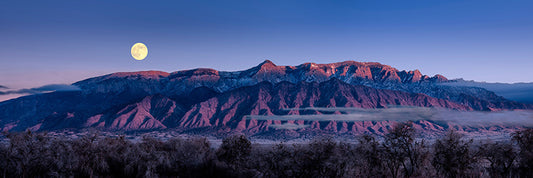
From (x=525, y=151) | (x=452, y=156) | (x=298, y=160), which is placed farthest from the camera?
(x=525, y=151)

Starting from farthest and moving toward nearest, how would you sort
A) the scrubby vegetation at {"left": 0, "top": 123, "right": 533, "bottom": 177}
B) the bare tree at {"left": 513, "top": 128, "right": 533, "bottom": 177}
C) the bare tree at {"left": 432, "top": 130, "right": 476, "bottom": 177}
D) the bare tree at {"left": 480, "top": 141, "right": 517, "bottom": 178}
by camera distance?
the bare tree at {"left": 480, "top": 141, "right": 517, "bottom": 178}
the bare tree at {"left": 513, "top": 128, "right": 533, "bottom": 177}
the bare tree at {"left": 432, "top": 130, "right": 476, "bottom": 177}
the scrubby vegetation at {"left": 0, "top": 123, "right": 533, "bottom": 177}

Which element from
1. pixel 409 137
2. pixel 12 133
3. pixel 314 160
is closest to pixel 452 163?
pixel 409 137

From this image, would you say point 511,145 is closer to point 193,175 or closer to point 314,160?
point 314,160

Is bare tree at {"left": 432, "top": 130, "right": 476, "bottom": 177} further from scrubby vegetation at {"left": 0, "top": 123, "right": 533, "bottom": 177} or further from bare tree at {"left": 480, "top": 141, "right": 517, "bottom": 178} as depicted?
bare tree at {"left": 480, "top": 141, "right": 517, "bottom": 178}

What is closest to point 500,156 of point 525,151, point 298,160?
point 525,151

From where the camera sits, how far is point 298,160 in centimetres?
2925

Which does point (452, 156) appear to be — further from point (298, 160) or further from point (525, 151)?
point (298, 160)

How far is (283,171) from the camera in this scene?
29453 mm

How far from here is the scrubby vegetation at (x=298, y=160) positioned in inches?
1151

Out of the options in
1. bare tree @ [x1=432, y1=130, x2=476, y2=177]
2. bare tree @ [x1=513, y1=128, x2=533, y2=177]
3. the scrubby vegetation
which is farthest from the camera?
bare tree @ [x1=513, y1=128, x2=533, y2=177]

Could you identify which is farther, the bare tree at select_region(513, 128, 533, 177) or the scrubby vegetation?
the bare tree at select_region(513, 128, 533, 177)

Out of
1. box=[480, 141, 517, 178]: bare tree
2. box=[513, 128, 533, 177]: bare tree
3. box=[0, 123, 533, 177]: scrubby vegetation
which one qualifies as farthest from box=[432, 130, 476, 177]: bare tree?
box=[513, 128, 533, 177]: bare tree

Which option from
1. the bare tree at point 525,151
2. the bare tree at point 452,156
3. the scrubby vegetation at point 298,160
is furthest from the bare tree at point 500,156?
the bare tree at point 452,156

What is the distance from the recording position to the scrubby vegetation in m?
29.2
